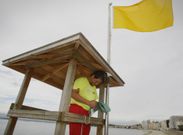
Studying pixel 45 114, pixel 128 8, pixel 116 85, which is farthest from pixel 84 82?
pixel 128 8

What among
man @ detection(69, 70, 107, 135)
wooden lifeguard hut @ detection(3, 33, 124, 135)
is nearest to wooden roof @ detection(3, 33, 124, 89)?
wooden lifeguard hut @ detection(3, 33, 124, 135)

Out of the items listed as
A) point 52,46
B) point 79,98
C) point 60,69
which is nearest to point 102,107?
point 79,98

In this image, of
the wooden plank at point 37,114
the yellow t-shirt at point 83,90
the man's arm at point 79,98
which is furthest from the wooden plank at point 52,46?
the wooden plank at point 37,114

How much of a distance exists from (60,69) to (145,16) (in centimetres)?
358

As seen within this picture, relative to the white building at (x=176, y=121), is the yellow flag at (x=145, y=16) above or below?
below

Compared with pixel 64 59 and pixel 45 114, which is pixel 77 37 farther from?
pixel 45 114

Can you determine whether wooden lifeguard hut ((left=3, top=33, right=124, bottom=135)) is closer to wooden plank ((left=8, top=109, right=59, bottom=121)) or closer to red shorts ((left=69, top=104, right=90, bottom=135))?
wooden plank ((left=8, top=109, right=59, bottom=121))

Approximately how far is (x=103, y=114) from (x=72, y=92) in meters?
1.30

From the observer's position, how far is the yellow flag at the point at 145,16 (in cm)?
524

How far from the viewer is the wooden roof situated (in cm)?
345

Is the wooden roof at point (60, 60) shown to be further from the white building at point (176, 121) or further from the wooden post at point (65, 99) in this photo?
the white building at point (176, 121)

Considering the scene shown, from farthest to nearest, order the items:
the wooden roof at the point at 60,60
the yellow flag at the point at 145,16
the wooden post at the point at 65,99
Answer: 1. the yellow flag at the point at 145,16
2. the wooden roof at the point at 60,60
3. the wooden post at the point at 65,99

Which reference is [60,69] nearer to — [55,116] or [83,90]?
[83,90]

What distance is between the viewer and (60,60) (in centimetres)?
402
